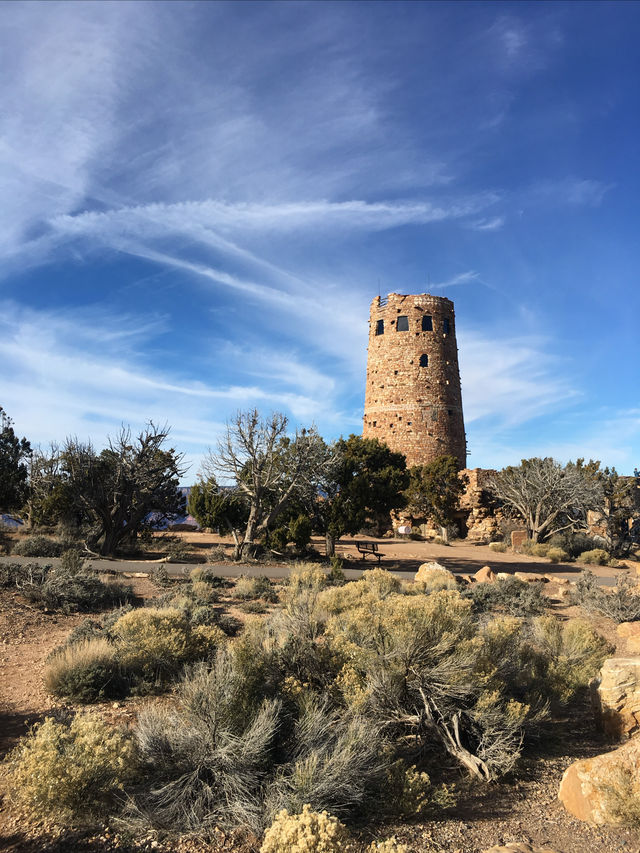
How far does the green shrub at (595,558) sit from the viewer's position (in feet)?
78.7

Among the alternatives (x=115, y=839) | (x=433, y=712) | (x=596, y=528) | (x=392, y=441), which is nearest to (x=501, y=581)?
(x=433, y=712)

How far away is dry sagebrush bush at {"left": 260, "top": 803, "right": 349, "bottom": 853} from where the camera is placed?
3.09 metres

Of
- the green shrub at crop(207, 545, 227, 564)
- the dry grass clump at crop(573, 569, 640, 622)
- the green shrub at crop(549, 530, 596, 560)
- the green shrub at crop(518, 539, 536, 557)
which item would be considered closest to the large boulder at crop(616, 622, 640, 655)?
the dry grass clump at crop(573, 569, 640, 622)

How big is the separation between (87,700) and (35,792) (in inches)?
118

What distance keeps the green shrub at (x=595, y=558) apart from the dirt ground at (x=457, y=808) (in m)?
18.8

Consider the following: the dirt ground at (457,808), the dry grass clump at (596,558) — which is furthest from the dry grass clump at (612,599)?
the dry grass clump at (596,558)

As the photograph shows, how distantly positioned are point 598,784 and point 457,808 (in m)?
1.20

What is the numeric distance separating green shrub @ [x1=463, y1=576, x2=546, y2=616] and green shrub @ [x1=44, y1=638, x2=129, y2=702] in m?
8.28

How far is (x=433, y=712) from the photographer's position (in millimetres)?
5949

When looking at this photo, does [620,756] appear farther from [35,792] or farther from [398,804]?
[35,792]

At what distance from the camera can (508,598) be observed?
13836 millimetres

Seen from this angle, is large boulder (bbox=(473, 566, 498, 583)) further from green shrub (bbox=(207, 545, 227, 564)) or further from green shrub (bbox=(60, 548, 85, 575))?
green shrub (bbox=(60, 548, 85, 575))

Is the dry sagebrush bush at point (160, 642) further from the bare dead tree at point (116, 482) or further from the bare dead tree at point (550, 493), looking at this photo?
the bare dead tree at point (550, 493)

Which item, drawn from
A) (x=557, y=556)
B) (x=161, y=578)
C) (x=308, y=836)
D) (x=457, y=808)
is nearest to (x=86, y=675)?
(x=457, y=808)
